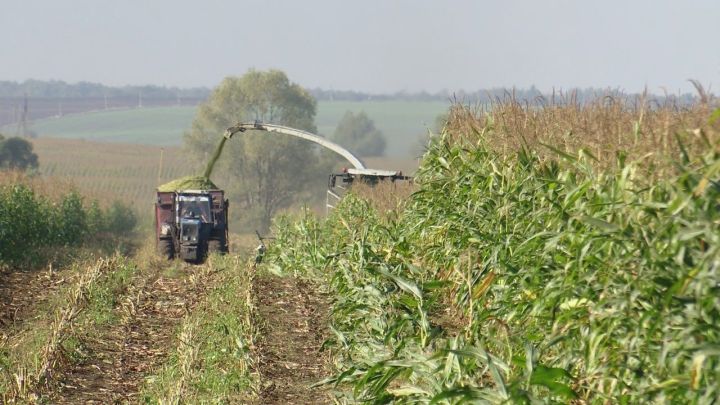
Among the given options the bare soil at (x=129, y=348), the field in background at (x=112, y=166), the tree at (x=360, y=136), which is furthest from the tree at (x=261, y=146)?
the bare soil at (x=129, y=348)

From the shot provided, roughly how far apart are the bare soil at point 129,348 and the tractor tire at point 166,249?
960cm

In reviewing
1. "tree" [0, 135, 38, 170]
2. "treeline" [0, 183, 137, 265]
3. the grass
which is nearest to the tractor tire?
"treeline" [0, 183, 137, 265]

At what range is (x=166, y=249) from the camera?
83.8 ft

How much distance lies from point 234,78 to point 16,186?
48702mm

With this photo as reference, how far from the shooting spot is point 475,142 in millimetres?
11992

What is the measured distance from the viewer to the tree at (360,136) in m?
80.8

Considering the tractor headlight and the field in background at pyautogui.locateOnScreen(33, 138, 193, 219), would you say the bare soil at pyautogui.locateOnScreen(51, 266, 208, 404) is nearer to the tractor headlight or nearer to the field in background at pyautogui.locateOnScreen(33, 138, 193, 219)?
the tractor headlight

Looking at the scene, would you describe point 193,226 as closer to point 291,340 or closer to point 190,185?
point 190,185

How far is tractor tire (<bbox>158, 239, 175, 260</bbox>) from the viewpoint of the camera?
2547cm

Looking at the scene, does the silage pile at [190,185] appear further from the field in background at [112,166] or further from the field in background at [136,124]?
the field in background at [136,124]

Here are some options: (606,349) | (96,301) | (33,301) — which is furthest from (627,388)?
(33,301)

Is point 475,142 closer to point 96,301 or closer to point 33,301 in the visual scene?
point 96,301

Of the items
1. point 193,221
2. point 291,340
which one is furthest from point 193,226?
point 291,340

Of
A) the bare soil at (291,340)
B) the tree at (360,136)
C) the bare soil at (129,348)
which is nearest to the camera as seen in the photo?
the bare soil at (291,340)
